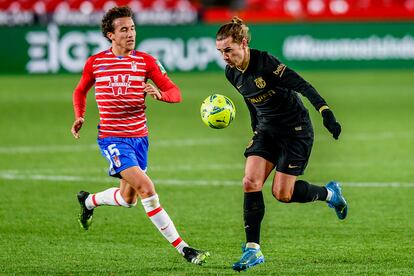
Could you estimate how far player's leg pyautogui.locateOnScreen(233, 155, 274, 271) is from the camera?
26.1 feet

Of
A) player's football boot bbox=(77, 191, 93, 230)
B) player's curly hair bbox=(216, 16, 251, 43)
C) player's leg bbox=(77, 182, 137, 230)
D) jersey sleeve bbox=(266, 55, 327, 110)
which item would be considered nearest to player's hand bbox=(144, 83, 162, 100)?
player's curly hair bbox=(216, 16, 251, 43)

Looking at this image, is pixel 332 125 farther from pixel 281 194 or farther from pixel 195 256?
pixel 195 256

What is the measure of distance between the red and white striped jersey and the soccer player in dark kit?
0.65 metres

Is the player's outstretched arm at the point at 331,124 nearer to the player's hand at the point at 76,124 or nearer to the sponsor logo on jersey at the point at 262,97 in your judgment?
the sponsor logo on jersey at the point at 262,97

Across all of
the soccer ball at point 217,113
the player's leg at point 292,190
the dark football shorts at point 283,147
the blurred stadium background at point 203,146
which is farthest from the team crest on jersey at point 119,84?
the player's leg at point 292,190

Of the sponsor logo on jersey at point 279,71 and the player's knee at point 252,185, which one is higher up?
the sponsor logo on jersey at point 279,71

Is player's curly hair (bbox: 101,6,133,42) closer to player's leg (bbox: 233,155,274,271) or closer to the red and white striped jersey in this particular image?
the red and white striped jersey

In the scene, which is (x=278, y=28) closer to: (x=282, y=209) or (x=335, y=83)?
(x=335, y=83)

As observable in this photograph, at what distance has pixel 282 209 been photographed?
10.9m

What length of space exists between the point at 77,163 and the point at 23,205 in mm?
3408

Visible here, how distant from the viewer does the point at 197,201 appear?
37.4ft

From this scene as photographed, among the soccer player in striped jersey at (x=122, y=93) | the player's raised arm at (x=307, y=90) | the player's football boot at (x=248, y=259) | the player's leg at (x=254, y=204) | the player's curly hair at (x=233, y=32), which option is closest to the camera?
the player's football boot at (x=248, y=259)

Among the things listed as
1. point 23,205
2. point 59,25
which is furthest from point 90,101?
point 23,205

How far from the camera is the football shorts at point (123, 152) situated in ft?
26.9
